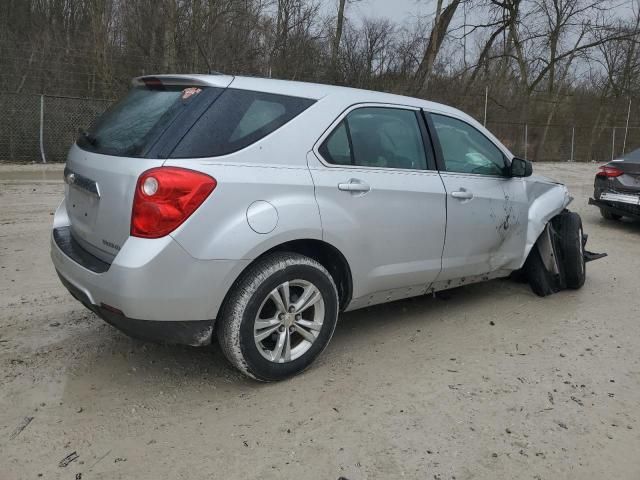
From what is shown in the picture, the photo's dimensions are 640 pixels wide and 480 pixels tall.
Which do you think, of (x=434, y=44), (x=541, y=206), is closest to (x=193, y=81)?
(x=541, y=206)

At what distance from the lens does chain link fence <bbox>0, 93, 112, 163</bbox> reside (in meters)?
12.7

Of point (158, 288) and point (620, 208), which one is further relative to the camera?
point (620, 208)

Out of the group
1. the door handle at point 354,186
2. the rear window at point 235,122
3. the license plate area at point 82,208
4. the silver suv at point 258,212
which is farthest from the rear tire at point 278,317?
the license plate area at point 82,208

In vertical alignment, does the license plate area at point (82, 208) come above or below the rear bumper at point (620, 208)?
above

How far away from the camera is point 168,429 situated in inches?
109

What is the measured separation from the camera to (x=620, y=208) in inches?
332

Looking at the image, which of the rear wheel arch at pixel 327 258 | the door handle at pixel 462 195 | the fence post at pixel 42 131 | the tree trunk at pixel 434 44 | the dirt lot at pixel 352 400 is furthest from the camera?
the tree trunk at pixel 434 44

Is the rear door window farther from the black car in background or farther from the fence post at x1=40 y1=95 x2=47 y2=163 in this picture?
the fence post at x1=40 y1=95 x2=47 y2=163

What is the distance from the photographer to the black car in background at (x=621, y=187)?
26.9 ft

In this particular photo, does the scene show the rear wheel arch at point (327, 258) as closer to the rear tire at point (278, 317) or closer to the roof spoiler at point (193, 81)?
the rear tire at point (278, 317)

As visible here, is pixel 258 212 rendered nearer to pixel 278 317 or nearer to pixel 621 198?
pixel 278 317

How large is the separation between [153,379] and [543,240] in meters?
3.45

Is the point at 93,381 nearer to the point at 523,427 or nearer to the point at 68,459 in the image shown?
the point at 68,459

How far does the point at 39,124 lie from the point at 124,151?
38.3 feet
